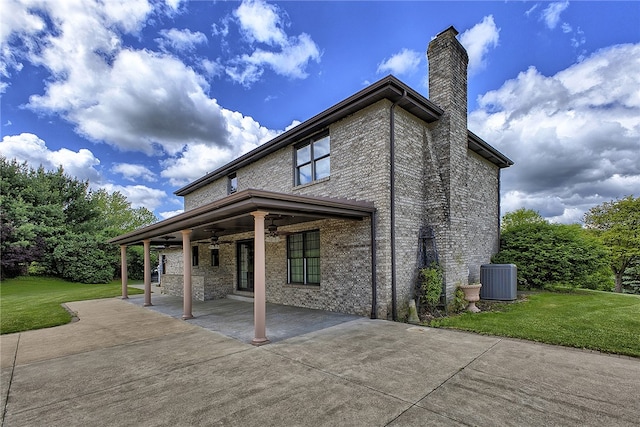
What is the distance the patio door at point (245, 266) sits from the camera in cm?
1250

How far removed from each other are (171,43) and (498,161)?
14721 millimetres

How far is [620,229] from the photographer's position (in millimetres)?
20266

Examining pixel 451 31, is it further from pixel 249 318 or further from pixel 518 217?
pixel 518 217

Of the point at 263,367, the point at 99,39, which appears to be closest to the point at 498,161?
the point at 263,367

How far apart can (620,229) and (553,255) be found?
15129 millimetres

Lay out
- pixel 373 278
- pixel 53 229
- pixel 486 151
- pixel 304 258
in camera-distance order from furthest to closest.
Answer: pixel 53 229 → pixel 486 151 → pixel 304 258 → pixel 373 278

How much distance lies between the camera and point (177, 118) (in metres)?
15.4

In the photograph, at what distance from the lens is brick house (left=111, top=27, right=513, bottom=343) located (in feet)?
24.8

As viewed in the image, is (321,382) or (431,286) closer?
(321,382)

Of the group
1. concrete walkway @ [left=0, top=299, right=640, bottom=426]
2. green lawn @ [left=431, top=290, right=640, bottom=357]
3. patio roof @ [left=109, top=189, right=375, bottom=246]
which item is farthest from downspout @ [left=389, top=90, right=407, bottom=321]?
concrete walkway @ [left=0, top=299, right=640, bottom=426]

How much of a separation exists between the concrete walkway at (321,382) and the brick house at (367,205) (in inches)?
60.8

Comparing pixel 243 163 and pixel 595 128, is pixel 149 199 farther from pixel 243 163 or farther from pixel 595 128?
pixel 595 128

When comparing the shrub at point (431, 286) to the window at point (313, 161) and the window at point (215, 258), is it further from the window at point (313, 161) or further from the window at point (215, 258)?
the window at point (215, 258)

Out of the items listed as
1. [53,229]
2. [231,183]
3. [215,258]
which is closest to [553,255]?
[215,258]
